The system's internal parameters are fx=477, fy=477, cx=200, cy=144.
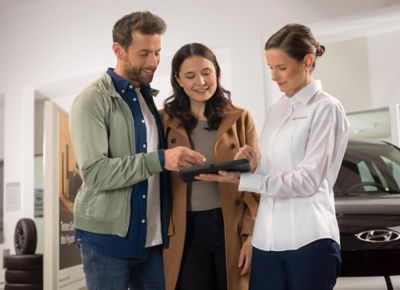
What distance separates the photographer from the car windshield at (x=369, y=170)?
2.98 m

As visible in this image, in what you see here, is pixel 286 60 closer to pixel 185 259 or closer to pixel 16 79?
pixel 185 259

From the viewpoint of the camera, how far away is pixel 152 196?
1553 mm

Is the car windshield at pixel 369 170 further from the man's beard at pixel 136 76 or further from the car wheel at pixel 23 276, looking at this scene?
the car wheel at pixel 23 276

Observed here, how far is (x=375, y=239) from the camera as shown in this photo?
2307mm

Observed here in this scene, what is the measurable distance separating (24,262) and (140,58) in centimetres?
327

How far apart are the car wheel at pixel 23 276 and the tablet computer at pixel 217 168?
3309 millimetres

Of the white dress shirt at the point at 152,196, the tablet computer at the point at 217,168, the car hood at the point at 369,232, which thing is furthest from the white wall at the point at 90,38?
the tablet computer at the point at 217,168

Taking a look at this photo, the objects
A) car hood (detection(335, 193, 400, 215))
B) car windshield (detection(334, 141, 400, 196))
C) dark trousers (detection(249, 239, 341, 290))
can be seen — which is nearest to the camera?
dark trousers (detection(249, 239, 341, 290))

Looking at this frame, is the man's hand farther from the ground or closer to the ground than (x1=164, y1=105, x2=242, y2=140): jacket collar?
closer to the ground

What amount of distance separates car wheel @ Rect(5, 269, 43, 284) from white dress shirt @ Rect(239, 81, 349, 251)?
11.0ft

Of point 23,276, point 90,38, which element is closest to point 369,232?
point 23,276

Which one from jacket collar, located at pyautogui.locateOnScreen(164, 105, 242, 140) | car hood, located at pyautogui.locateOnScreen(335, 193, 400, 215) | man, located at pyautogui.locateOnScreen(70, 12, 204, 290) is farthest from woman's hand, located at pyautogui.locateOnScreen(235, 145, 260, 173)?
car hood, located at pyautogui.locateOnScreen(335, 193, 400, 215)

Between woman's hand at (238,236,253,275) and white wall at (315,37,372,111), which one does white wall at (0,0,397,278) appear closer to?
white wall at (315,37,372,111)

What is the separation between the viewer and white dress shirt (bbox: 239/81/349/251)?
1244 millimetres
